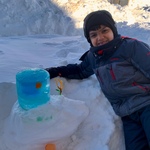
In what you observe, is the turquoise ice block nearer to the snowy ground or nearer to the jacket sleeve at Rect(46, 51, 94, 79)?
the snowy ground

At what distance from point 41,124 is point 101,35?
70 centimetres

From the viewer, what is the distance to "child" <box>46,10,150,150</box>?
154 cm

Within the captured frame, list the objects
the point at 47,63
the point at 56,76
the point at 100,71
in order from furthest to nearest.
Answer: the point at 47,63, the point at 56,76, the point at 100,71

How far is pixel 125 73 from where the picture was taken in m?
1.61

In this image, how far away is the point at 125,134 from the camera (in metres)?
1.58

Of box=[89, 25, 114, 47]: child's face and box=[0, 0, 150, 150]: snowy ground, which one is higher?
box=[89, 25, 114, 47]: child's face

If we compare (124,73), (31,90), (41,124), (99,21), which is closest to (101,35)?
(99,21)

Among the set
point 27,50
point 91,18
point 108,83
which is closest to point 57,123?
point 108,83

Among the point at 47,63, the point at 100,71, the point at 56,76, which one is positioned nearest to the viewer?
the point at 100,71

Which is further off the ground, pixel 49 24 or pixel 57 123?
pixel 57 123

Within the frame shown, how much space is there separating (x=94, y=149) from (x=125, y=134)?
232 millimetres

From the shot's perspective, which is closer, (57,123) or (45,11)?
(57,123)

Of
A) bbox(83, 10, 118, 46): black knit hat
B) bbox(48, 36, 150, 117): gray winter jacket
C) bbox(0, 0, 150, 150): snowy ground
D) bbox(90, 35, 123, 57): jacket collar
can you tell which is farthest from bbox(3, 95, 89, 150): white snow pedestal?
bbox(83, 10, 118, 46): black knit hat

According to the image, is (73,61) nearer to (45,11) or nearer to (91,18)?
(91,18)
